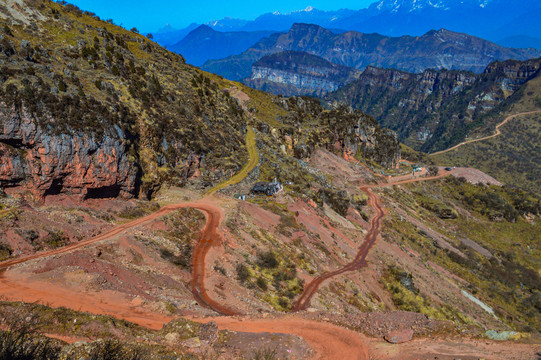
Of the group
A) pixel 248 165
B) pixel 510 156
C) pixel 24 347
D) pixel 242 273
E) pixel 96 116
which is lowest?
pixel 242 273

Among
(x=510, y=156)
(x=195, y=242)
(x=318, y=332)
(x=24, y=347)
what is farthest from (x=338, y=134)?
(x=510, y=156)

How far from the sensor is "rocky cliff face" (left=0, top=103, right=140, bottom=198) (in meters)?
29.2

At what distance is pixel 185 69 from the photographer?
250ft

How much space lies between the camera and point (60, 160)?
31.7 meters

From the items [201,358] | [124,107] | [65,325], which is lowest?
[201,358]

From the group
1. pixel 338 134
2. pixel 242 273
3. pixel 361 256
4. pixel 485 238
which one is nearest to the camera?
pixel 242 273

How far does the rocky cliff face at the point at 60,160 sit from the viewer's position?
2920 centimetres

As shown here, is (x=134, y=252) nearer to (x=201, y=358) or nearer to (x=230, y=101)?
(x=201, y=358)

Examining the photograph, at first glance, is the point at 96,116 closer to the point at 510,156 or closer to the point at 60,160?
the point at 60,160

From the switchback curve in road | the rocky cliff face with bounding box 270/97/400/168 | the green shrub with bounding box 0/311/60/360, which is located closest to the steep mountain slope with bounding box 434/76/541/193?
the rocky cliff face with bounding box 270/97/400/168

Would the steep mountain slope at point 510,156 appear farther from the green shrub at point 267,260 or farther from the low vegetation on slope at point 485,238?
the green shrub at point 267,260

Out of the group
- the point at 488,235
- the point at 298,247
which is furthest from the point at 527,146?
the point at 298,247

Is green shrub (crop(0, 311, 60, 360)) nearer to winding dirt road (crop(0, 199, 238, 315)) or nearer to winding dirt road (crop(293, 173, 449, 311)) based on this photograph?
winding dirt road (crop(0, 199, 238, 315))

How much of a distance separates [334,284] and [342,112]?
9056 centimetres
